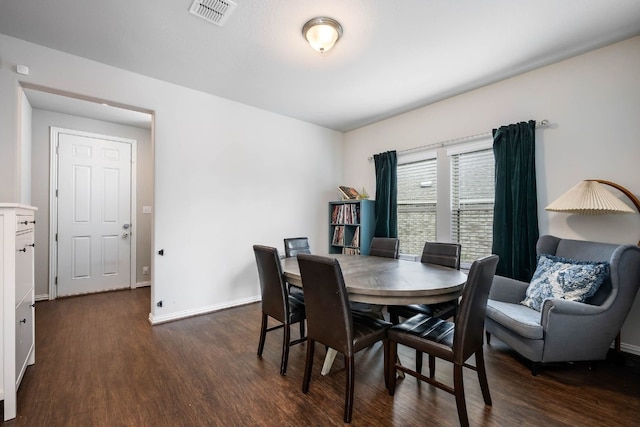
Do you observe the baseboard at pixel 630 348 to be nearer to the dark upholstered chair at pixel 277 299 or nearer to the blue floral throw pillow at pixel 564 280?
the blue floral throw pillow at pixel 564 280

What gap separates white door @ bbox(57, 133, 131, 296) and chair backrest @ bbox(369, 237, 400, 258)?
3883mm

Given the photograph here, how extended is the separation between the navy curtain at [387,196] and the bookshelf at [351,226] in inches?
5.9

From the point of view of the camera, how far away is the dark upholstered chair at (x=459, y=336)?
1.55 meters

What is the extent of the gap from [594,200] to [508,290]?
990mm

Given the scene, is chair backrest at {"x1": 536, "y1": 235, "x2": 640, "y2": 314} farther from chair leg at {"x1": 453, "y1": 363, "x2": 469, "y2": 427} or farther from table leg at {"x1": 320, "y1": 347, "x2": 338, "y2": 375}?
table leg at {"x1": 320, "y1": 347, "x2": 338, "y2": 375}

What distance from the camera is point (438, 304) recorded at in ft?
8.22

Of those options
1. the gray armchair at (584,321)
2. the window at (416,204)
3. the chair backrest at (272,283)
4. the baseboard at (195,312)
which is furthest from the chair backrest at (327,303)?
the window at (416,204)

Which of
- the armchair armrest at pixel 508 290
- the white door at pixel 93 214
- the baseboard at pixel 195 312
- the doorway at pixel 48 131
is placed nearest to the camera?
the armchair armrest at pixel 508 290

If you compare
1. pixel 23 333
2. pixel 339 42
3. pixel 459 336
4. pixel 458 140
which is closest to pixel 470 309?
pixel 459 336

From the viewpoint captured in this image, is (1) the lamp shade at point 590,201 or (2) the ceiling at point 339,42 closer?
(2) the ceiling at point 339,42

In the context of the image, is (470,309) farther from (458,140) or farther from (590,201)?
(458,140)

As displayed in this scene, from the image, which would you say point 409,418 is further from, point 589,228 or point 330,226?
point 330,226

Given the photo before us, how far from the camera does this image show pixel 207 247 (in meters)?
3.55

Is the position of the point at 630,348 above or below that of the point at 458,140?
below
